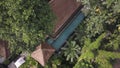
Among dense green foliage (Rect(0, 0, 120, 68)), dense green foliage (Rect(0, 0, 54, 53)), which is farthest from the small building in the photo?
dense green foliage (Rect(0, 0, 54, 53))

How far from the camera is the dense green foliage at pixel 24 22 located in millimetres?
6602

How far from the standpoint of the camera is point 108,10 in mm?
7914

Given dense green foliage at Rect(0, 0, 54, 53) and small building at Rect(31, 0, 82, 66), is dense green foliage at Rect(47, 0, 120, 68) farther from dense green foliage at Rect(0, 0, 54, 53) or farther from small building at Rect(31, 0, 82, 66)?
dense green foliage at Rect(0, 0, 54, 53)

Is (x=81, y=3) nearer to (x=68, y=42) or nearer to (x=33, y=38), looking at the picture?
(x=68, y=42)

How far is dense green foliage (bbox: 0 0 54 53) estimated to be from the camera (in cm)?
660

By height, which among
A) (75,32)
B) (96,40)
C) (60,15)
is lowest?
(96,40)

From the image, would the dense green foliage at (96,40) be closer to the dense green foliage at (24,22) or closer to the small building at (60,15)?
the small building at (60,15)

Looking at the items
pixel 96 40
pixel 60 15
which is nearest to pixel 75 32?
pixel 60 15

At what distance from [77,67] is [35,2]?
2040 mm

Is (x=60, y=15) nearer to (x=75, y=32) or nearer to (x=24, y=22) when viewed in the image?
(x=75, y=32)

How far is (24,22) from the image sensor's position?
674 centimetres

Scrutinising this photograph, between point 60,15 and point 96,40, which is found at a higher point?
point 60,15

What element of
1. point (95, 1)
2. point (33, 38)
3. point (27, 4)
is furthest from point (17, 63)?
point (95, 1)

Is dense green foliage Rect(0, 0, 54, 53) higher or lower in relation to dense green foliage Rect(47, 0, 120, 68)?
higher
